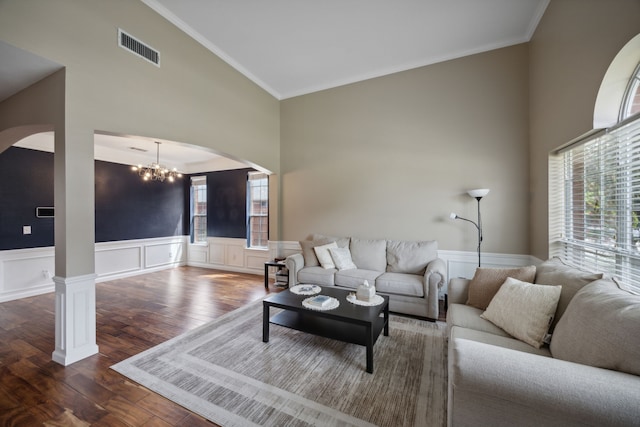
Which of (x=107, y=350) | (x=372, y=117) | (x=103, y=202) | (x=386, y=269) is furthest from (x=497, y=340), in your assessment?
(x=103, y=202)

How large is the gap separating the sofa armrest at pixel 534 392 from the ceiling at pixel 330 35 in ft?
11.6

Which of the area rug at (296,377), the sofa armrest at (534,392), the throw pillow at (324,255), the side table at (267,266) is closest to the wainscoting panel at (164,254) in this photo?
the side table at (267,266)

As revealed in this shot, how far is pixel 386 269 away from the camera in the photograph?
3.79 metres

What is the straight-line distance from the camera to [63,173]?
2.24 m

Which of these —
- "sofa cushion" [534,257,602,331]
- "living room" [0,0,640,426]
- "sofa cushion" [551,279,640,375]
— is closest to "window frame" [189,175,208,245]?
"living room" [0,0,640,426]

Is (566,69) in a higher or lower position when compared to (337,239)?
higher

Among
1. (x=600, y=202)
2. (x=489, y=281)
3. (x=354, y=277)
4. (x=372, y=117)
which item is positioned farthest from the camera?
(x=372, y=117)

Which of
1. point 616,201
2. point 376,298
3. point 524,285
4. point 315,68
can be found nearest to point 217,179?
point 315,68

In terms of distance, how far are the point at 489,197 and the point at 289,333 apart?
131 inches

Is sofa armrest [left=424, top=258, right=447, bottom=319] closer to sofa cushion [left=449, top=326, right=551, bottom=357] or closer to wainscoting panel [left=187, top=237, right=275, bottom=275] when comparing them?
sofa cushion [left=449, top=326, right=551, bottom=357]

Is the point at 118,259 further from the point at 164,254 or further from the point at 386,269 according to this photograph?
the point at 386,269

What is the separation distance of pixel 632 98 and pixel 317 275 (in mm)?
3558

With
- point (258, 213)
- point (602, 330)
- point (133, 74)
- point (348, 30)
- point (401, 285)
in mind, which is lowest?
point (401, 285)

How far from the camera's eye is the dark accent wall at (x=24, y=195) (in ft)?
13.1
